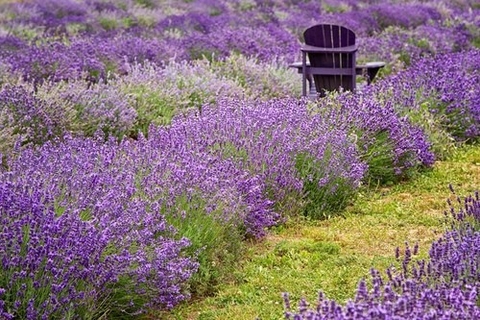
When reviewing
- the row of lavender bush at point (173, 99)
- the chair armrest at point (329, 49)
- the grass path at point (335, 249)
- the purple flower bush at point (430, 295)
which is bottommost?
the grass path at point (335, 249)

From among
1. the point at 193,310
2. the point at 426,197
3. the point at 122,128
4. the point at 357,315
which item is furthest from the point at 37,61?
the point at 357,315

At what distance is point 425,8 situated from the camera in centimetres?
1677

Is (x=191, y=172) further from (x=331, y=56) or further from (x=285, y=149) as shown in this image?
(x=331, y=56)

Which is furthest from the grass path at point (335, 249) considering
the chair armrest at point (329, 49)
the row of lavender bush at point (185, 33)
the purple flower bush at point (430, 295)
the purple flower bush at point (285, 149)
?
the row of lavender bush at point (185, 33)

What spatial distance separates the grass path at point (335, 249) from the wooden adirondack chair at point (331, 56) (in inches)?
77.7

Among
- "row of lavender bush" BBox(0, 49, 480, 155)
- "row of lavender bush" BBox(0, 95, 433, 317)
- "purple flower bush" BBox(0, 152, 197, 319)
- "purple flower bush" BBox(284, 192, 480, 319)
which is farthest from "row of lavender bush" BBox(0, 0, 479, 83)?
"purple flower bush" BBox(284, 192, 480, 319)

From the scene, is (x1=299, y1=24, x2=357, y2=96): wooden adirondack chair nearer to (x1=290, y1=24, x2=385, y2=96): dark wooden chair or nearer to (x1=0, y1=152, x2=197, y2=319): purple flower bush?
(x1=290, y1=24, x2=385, y2=96): dark wooden chair

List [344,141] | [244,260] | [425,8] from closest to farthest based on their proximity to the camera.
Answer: [244,260]
[344,141]
[425,8]

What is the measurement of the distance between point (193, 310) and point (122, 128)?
2.95m

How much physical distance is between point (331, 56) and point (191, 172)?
3893mm

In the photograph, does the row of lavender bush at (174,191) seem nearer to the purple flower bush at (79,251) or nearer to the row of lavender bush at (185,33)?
the purple flower bush at (79,251)

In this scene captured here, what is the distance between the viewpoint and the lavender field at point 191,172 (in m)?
2.97

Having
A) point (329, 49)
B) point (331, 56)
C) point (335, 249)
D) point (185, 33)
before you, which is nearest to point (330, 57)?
point (331, 56)

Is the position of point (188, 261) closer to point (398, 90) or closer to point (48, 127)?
point (48, 127)
